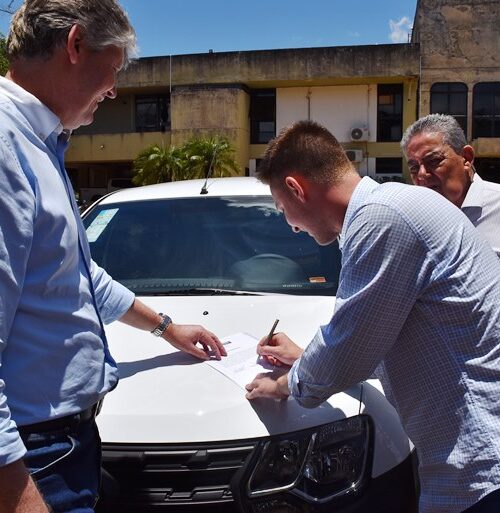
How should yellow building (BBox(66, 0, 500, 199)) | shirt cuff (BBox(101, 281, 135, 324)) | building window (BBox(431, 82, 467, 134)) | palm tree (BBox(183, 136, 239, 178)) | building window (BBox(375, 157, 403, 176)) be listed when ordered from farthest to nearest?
1. building window (BBox(375, 157, 403, 176))
2. building window (BBox(431, 82, 467, 134))
3. yellow building (BBox(66, 0, 500, 199))
4. palm tree (BBox(183, 136, 239, 178))
5. shirt cuff (BBox(101, 281, 135, 324))

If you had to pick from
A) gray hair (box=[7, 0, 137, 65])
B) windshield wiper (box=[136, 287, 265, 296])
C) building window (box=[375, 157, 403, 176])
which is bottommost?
building window (box=[375, 157, 403, 176])

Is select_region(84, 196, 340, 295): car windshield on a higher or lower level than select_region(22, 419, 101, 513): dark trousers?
higher

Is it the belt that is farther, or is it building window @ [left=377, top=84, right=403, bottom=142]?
building window @ [left=377, top=84, right=403, bottom=142]

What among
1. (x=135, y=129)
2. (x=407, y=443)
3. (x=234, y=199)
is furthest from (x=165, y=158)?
(x=407, y=443)

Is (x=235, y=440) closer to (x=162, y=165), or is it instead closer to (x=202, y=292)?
(x=202, y=292)

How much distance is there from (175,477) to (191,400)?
251 mm

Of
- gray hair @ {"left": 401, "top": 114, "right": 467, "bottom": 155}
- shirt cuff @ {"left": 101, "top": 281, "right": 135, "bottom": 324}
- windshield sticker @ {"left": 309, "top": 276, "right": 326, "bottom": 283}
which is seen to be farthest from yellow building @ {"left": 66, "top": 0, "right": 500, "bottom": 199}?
shirt cuff @ {"left": 101, "top": 281, "right": 135, "bottom": 324}

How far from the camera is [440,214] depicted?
157cm

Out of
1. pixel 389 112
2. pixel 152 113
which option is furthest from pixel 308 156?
pixel 152 113

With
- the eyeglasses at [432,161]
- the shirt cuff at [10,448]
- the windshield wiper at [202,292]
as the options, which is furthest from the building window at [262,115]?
the shirt cuff at [10,448]

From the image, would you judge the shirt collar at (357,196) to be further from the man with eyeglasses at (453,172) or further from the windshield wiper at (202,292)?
the man with eyeglasses at (453,172)

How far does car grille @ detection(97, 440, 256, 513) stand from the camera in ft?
5.81

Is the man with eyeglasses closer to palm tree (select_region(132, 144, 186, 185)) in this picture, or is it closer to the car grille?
the car grille

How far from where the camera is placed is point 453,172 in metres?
2.98
